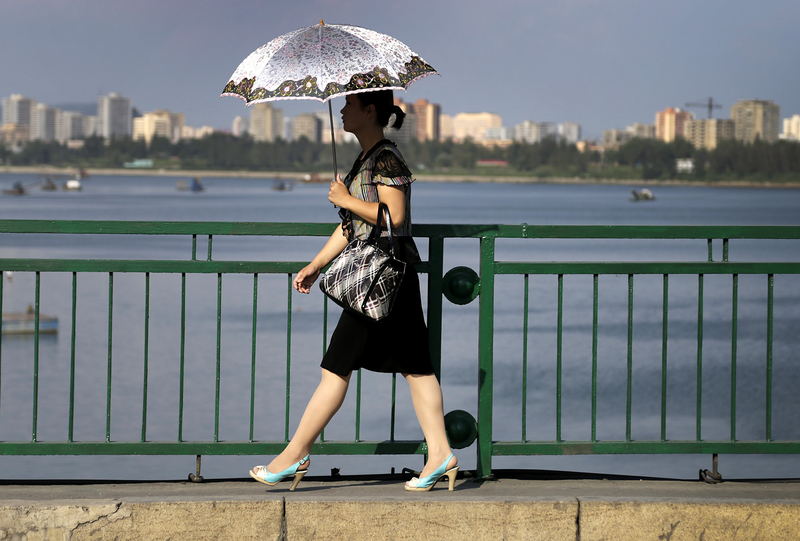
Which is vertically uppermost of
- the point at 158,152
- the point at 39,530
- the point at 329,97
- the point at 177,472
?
the point at 158,152

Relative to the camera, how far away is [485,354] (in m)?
4.02

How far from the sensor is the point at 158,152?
567 ft

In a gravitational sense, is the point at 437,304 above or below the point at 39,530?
above

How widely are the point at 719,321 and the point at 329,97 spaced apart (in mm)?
33491

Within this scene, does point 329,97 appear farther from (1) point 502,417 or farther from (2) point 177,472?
(1) point 502,417

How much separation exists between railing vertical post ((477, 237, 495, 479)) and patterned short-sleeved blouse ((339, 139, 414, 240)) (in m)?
0.49

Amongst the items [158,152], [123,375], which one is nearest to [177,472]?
[123,375]

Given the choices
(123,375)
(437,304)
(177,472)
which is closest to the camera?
(437,304)

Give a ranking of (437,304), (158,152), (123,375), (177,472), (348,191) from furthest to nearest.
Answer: (158,152) → (123,375) → (177,472) → (437,304) → (348,191)

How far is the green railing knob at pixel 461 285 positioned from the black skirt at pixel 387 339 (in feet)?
1.05

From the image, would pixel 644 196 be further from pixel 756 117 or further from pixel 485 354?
pixel 485 354

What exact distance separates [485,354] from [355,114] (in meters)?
1.19

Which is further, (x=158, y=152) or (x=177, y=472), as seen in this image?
(x=158, y=152)

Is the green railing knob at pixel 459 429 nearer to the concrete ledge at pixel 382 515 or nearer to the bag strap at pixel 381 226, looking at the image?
the concrete ledge at pixel 382 515
